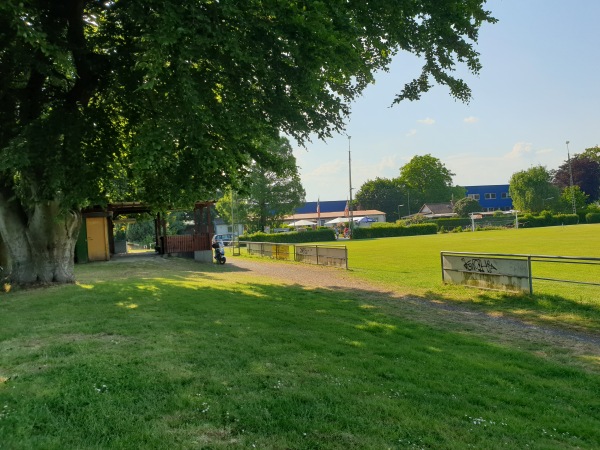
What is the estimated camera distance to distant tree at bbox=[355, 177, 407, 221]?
124m

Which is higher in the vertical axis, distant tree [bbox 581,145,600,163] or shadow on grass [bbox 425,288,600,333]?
distant tree [bbox 581,145,600,163]

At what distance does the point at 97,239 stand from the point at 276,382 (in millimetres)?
25088

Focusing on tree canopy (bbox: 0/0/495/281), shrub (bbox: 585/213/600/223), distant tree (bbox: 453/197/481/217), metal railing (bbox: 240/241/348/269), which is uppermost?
tree canopy (bbox: 0/0/495/281)

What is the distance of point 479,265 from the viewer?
14.2 meters

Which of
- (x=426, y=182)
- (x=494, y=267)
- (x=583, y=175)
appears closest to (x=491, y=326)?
(x=494, y=267)

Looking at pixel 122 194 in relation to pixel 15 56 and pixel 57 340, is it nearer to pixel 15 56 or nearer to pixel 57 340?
pixel 15 56

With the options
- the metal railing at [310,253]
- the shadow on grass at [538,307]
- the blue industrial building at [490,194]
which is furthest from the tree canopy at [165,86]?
the blue industrial building at [490,194]

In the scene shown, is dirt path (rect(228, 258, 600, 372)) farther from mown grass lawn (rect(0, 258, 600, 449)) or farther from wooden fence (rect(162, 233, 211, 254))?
wooden fence (rect(162, 233, 211, 254))

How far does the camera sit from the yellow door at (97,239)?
1064 inches

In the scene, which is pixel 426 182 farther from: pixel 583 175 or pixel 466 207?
pixel 583 175

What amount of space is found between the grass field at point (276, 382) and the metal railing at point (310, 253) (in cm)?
1309

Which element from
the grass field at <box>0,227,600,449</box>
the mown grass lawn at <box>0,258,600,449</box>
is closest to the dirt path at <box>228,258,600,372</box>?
the grass field at <box>0,227,600,449</box>

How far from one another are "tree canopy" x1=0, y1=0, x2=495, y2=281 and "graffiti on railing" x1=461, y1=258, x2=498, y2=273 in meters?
4.89

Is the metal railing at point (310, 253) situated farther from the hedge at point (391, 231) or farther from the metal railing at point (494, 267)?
the hedge at point (391, 231)
